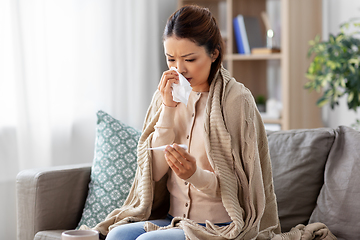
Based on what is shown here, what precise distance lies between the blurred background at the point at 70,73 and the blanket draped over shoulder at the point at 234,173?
2.93 feet

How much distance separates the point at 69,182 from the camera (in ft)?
6.03

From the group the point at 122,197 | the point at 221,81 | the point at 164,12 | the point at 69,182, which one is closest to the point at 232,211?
the point at 221,81

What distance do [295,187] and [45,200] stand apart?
99 cm

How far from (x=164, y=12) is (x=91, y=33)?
2.79ft

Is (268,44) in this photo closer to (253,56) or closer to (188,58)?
(253,56)

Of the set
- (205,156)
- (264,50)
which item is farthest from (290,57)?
(205,156)

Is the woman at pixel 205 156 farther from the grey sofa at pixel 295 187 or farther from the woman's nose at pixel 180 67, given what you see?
the grey sofa at pixel 295 187

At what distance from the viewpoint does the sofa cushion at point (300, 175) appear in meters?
1.78

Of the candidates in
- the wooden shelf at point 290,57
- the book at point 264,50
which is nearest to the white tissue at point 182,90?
the wooden shelf at point 290,57

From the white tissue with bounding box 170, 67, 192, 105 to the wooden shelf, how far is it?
172 cm

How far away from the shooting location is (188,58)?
1430 mm

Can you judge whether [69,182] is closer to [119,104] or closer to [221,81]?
[221,81]

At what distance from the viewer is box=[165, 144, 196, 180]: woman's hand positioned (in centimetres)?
128

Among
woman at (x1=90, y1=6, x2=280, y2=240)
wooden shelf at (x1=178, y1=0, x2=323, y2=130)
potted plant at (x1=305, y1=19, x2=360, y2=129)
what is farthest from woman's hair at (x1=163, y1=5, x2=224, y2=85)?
wooden shelf at (x1=178, y1=0, x2=323, y2=130)
